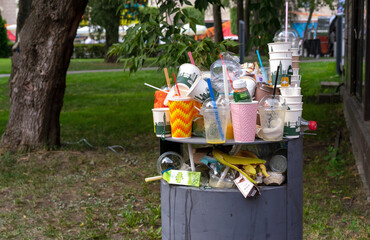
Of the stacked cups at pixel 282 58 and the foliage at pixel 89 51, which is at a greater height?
the foliage at pixel 89 51

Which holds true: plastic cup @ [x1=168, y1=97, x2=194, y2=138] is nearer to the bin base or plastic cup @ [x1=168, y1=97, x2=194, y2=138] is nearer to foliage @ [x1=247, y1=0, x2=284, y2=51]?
the bin base

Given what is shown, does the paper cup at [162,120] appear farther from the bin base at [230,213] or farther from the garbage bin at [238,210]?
the bin base at [230,213]

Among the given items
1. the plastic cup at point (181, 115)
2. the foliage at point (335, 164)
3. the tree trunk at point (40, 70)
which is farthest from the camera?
the tree trunk at point (40, 70)

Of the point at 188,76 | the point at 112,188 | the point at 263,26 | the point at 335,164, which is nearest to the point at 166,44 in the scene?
the point at 263,26

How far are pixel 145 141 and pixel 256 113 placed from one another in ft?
19.2

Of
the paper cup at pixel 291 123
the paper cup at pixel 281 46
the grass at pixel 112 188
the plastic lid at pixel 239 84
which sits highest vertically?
the paper cup at pixel 281 46

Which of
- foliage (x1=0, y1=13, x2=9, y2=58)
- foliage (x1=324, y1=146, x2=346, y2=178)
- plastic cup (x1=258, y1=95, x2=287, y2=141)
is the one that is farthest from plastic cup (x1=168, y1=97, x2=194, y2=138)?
foliage (x1=0, y1=13, x2=9, y2=58)

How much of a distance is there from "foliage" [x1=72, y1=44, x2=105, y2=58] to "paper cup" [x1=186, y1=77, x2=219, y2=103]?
37698mm

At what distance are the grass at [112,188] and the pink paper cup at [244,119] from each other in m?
1.74

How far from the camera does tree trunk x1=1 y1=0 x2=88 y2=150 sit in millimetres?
6988

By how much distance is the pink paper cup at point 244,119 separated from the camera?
2.83 meters

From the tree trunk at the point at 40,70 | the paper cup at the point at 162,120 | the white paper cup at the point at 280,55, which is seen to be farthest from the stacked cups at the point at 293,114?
the tree trunk at the point at 40,70

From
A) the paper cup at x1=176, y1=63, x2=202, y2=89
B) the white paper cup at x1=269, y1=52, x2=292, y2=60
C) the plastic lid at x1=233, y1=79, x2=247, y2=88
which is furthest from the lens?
the white paper cup at x1=269, y1=52, x2=292, y2=60

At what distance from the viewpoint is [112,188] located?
5.98 m
